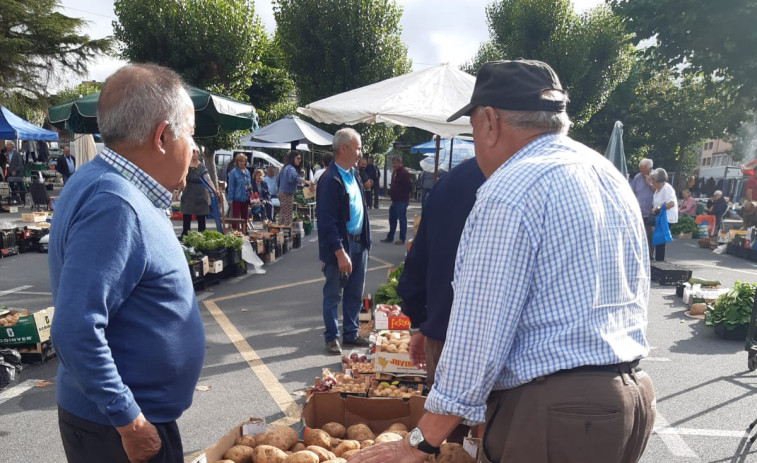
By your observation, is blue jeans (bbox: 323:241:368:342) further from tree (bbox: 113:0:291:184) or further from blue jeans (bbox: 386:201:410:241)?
tree (bbox: 113:0:291:184)

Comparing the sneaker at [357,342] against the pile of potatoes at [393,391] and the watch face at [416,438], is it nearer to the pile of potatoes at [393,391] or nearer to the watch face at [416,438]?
the pile of potatoes at [393,391]


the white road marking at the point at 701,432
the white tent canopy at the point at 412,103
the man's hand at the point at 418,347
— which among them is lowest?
the white road marking at the point at 701,432

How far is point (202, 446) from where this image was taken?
3672 millimetres

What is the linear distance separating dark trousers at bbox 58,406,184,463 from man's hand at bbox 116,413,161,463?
0.15 ft

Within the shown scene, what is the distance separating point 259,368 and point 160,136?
148 inches

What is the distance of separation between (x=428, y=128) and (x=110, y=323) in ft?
18.6

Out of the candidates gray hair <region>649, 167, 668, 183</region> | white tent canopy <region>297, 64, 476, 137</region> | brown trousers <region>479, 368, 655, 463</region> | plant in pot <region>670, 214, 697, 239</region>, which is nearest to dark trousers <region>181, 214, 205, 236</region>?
white tent canopy <region>297, 64, 476, 137</region>

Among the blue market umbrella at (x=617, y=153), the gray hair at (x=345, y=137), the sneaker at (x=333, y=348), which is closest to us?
the gray hair at (x=345, y=137)

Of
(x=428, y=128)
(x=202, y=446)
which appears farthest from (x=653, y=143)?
(x=202, y=446)

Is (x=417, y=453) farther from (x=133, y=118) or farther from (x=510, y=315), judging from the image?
(x=133, y=118)

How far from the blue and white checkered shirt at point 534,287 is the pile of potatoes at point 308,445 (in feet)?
4.56

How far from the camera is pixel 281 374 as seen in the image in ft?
16.4

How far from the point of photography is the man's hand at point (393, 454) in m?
1.60

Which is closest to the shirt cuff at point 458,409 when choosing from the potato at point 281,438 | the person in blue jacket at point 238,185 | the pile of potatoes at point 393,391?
the potato at point 281,438
